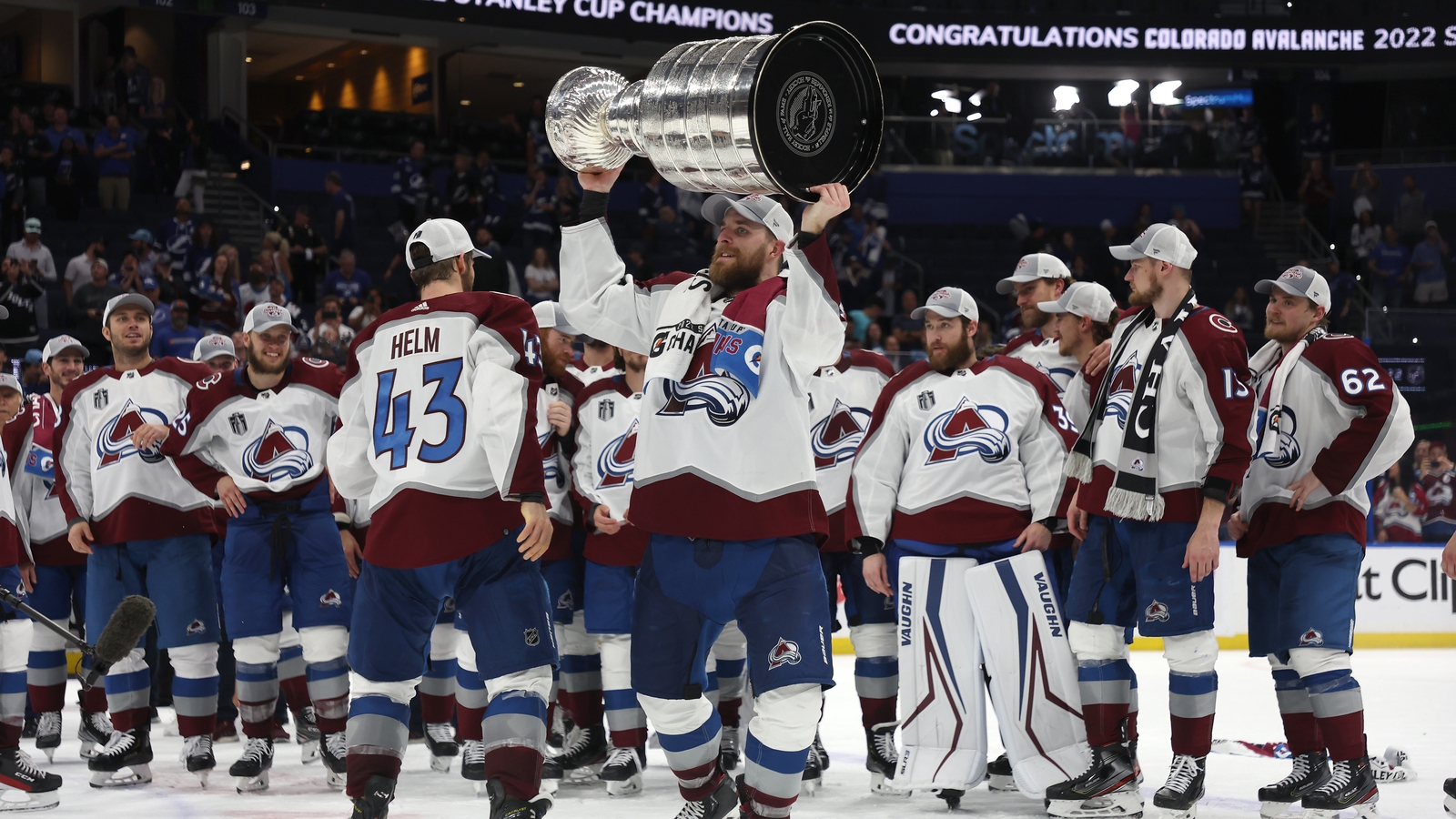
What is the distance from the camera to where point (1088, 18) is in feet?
71.5

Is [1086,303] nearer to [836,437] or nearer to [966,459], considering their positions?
[966,459]

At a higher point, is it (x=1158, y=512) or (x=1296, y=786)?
(x=1158, y=512)

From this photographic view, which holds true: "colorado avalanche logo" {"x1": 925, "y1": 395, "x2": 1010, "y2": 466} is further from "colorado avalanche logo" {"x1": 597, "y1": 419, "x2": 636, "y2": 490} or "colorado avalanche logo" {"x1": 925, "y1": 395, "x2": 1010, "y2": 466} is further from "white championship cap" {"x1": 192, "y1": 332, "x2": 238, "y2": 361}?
"white championship cap" {"x1": 192, "y1": 332, "x2": 238, "y2": 361}

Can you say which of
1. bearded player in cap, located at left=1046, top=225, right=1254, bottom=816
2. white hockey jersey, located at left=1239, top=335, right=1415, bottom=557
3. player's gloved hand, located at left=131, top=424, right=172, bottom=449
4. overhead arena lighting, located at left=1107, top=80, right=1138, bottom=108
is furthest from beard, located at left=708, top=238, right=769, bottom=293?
overhead arena lighting, located at left=1107, top=80, right=1138, bottom=108

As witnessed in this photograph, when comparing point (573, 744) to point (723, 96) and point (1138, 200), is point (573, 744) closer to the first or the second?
point (723, 96)

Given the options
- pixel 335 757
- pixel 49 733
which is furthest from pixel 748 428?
pixel 49 733

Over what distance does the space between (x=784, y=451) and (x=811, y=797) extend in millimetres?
2136

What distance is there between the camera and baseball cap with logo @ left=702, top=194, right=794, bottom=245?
4.43m

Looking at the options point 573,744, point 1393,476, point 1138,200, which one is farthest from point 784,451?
point 1138,200

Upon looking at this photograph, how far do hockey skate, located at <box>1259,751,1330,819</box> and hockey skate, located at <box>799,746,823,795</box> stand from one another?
166 centimetres

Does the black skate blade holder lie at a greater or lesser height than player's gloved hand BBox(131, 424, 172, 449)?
lesser

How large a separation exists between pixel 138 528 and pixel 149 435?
40 centimetres

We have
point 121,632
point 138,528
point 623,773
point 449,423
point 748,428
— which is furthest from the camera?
point 138,528

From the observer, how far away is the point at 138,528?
628 centimetres
